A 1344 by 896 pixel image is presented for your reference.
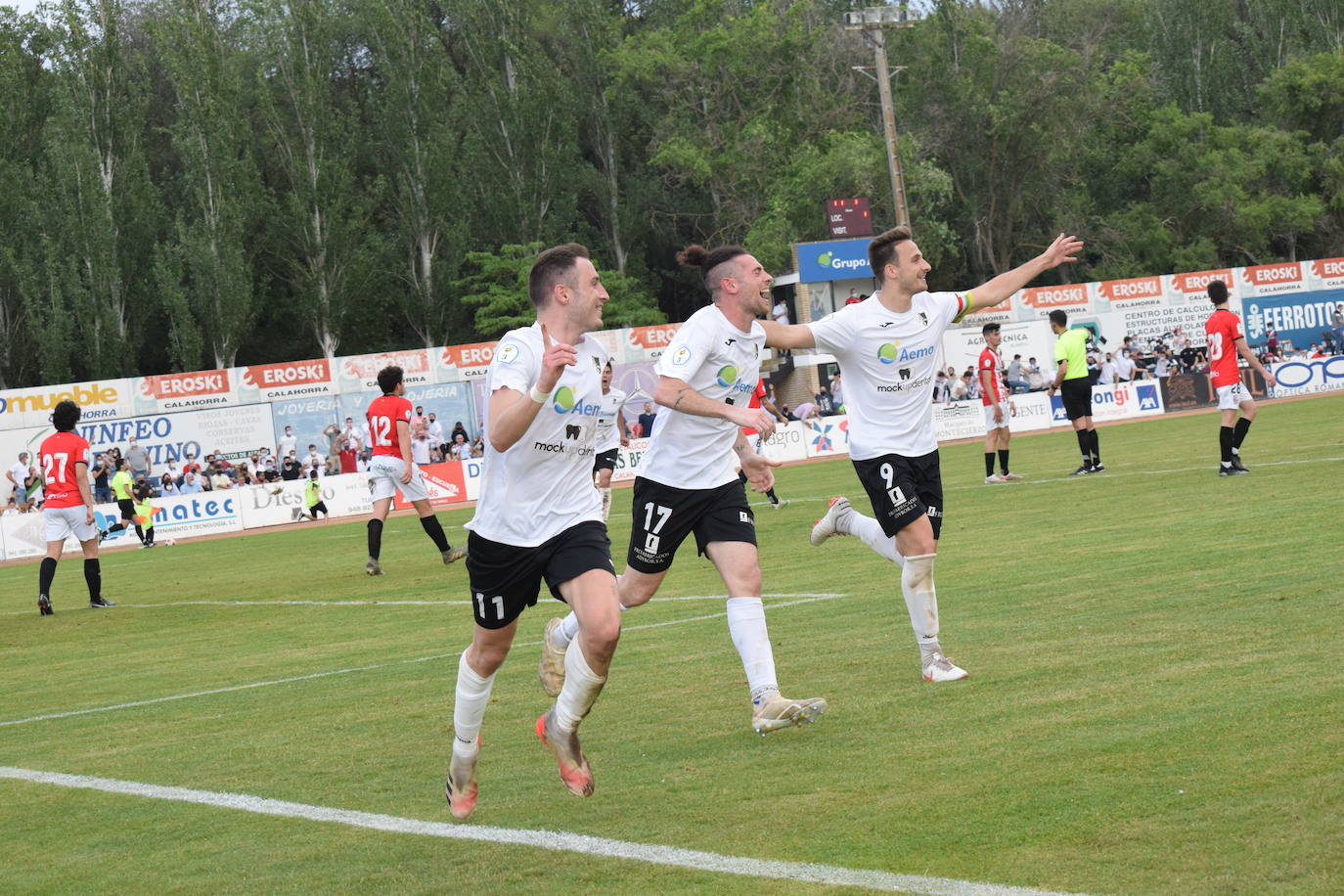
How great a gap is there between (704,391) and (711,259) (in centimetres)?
67

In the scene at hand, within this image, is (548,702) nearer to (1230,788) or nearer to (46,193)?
(1230,788)

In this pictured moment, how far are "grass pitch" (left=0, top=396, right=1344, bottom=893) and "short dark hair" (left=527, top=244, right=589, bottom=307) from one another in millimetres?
2010

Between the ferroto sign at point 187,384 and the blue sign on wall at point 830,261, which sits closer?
the ferroto sign at point 187,384

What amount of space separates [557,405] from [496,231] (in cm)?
5487

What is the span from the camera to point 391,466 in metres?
18.2

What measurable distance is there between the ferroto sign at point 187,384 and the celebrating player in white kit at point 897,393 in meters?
33.6

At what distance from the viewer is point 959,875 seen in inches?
173

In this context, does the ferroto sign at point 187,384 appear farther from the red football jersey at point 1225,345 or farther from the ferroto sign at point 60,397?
the red football jersey at point 1225,345

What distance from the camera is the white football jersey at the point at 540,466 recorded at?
600 centimetres

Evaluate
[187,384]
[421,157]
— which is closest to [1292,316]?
[421,157]

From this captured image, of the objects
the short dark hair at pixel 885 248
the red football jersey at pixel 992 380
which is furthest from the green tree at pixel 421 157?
the short dark hair at pixel 885 248

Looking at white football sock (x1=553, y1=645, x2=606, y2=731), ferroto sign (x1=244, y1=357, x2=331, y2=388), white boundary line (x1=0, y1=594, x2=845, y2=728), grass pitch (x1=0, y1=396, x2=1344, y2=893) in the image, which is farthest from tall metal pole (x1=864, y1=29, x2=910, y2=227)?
white football sock (x1=553, y1=645, x2=606, y2=731)

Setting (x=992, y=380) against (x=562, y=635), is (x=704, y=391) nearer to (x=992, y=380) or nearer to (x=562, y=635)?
(x=562, y=635)

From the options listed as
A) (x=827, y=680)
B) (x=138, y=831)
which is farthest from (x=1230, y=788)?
(x=138, y=831)
